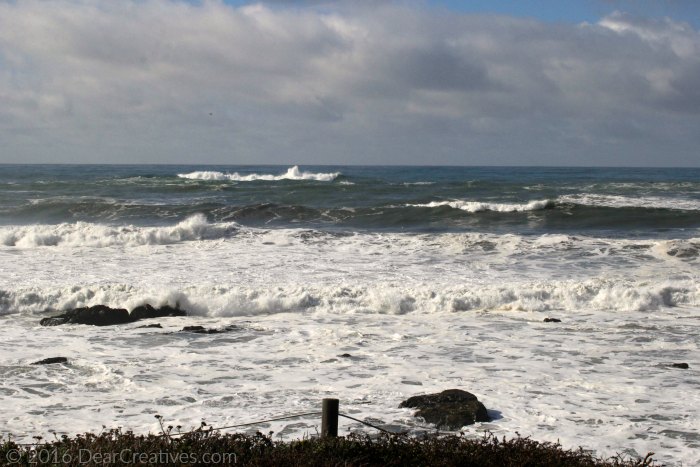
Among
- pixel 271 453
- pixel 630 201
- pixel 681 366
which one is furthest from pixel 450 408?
pixel 630 201

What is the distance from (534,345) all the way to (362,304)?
15.7 ft

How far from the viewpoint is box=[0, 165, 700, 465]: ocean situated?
890cm

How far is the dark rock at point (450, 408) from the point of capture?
8.34 meters

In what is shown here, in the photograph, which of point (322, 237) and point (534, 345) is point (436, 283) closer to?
point (534, 345)

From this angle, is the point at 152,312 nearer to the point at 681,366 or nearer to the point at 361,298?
the point at 361,298

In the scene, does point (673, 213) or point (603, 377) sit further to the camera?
point (673, 213)

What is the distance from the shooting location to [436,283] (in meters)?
18.5

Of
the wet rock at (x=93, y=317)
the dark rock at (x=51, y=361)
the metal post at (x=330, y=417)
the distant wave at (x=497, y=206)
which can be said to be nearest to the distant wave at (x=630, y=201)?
the distant wave at (x=497, y=206)

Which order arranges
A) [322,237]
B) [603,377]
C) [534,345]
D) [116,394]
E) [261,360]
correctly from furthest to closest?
[322,237]
[534,345]
[261,360]
[603,377]
[116,394]

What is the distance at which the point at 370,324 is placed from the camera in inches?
569

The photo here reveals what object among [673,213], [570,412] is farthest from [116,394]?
[673,213]

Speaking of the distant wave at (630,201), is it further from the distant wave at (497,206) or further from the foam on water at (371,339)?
the foam on water at (371,339)

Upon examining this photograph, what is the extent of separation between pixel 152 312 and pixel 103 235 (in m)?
12.7

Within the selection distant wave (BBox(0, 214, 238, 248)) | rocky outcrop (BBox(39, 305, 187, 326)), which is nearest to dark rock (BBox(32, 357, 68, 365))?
rocky outcrop (BBox(39, 305, 187, 326))
